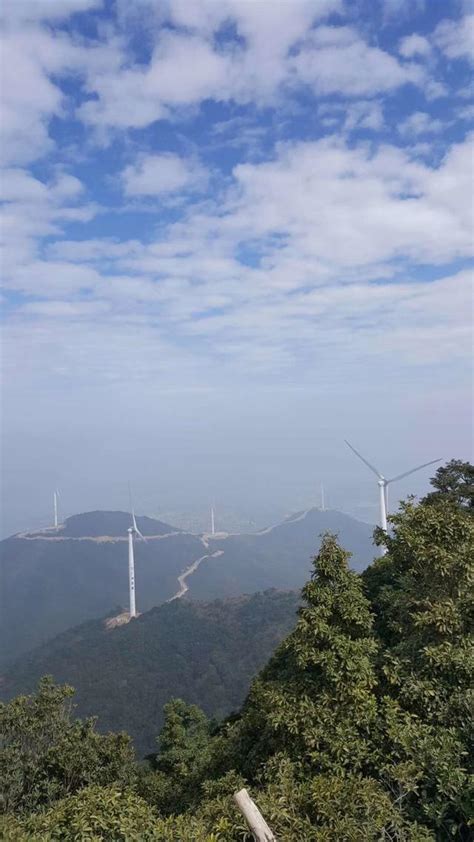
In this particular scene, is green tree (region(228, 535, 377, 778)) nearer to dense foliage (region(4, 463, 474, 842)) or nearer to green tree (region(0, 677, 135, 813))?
dense foliage (region(4, 463, 474, 842))

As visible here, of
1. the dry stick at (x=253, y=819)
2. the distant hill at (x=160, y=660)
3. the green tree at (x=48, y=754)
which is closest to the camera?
the dry stick at (x=253, y=819)

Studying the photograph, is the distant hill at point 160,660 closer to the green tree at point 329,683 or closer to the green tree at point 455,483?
the green tree at point 455,483

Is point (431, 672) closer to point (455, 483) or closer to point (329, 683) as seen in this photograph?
point (329, 683)

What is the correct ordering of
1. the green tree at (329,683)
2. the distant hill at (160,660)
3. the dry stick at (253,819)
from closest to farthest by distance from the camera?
1. the dry stick at (253,819)
2. the green tree at (329,683)
3. the distant hill at (160,660)

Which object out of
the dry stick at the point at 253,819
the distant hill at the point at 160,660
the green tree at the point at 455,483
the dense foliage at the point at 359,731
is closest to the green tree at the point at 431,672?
the dense foliage at the point at 359,731

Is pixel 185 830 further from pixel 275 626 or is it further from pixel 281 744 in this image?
pixel 275 626

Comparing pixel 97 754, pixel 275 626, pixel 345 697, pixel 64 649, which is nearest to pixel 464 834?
pixel 345 697
